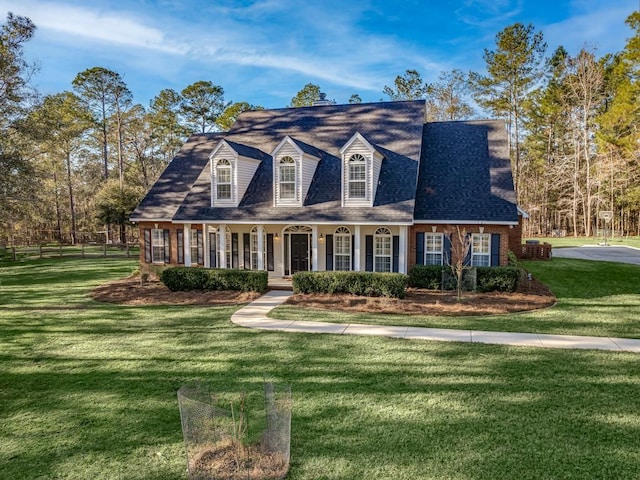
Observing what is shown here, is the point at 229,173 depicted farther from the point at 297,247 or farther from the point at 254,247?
the point at 297,247

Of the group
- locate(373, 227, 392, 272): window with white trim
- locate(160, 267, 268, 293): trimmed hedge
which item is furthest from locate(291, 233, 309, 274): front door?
locate(373, 227, 392, 272): window with white trim

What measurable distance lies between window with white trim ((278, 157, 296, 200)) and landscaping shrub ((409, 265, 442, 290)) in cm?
579

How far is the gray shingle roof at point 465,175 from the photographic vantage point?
16.1 m

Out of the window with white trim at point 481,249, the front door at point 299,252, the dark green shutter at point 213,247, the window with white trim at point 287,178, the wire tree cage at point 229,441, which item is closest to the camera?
the wire tree cage at point 229,441

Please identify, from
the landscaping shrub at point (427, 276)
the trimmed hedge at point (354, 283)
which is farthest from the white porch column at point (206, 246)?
the landscaping shrub at point (427, 276)

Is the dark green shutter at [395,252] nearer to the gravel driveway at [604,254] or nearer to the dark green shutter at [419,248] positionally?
the dark green shutter at [419,248]

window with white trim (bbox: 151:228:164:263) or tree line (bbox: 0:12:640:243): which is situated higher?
tree line (bbox: 0:12:640:243)

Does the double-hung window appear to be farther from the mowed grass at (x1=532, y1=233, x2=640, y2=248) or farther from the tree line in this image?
the mowed grass at (x1=532, y1=233, x2=640, y2=248)

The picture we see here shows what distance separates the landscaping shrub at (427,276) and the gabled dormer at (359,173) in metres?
3.12

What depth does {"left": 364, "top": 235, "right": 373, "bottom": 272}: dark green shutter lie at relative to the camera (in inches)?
664

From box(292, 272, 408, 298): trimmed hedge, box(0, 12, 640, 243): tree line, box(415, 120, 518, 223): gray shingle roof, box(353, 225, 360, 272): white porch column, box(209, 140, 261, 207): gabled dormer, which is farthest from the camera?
box(0, 12, 640, 243): tree line

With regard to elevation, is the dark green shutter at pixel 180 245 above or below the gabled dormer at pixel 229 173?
below

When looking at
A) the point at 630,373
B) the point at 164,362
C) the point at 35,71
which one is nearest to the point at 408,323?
the point at 630,373

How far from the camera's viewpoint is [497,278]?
14.3m
